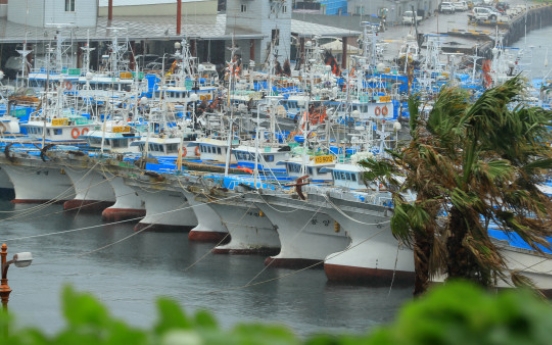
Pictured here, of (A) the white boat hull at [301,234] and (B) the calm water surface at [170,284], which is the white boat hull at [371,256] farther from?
(A) the white boat hull at [301,234]

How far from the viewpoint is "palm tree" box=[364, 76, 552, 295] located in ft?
47.6

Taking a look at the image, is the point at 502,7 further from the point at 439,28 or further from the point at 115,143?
the point at 115,143

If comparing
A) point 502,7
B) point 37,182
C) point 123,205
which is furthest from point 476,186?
point 502,7

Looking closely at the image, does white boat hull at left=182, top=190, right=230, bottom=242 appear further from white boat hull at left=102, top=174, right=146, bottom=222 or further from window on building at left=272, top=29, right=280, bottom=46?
window on building at left=272, top=29, right=280, bottom=46

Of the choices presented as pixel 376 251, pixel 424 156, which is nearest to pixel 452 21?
pixel 376 251

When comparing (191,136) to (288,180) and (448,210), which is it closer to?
(288,180)

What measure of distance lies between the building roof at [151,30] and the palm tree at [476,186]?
170 feet

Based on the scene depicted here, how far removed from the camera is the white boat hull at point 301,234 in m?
33.8

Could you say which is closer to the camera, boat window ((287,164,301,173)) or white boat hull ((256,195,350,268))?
white boat hull ((256,195,350,268))

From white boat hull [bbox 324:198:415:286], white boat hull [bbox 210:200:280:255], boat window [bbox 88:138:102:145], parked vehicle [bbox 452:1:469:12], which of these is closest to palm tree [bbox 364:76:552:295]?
white boat hull [bbox 324:198:415:286]

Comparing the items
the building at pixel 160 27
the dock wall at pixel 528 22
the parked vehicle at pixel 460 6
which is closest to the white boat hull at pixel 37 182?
the building at pixel 160 27

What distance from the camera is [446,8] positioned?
9525cm

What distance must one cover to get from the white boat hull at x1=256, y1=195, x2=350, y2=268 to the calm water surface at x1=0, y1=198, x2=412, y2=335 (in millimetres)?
621

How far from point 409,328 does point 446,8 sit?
305ft
